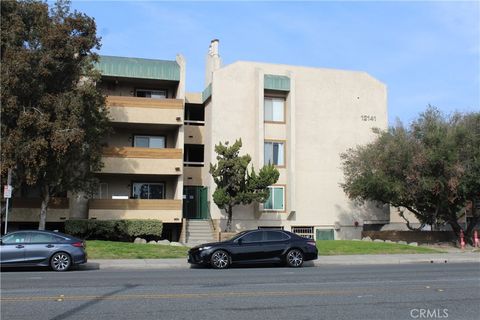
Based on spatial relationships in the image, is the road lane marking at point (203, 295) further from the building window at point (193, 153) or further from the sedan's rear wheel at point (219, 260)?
the building window at point (193, 153)

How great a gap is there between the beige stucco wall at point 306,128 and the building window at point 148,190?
2956 millimetres

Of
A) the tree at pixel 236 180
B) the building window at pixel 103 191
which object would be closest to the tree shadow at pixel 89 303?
the tree at pixel 236 180

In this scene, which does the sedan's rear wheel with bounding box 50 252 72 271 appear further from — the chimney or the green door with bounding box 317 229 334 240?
the chimney

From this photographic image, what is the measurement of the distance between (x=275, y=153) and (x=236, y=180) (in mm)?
5050

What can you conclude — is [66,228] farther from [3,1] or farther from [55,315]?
[55,315]

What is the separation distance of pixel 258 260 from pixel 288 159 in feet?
51.3

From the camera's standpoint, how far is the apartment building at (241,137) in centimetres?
3212

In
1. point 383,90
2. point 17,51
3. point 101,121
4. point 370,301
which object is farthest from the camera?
point 383,90

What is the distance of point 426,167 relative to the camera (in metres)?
28.6

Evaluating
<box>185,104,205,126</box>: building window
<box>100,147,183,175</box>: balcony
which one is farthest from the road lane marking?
<box>185,104,205,126</box>: building window

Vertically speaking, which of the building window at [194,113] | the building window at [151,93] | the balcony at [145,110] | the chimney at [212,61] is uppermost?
the chimney at [212,61]

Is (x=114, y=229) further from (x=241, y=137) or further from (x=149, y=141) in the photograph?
(x=241, y=137)

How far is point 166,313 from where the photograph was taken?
9070mm

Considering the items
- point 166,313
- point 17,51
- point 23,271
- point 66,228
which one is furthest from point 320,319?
point 66,228
